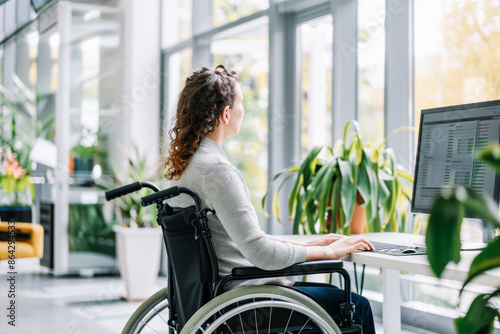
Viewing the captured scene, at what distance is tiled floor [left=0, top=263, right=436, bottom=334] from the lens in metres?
3.60

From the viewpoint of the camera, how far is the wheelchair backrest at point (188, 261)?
162 cm

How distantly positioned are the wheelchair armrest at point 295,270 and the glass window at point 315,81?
2360 millimetres

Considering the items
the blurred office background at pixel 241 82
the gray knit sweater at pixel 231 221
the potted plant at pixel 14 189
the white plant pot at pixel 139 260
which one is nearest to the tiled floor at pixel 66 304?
the blurred office background at pixel 241 82

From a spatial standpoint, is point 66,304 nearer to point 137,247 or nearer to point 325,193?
point 137,247

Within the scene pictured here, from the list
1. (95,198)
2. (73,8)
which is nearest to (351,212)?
(95,198)

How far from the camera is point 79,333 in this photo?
350 centimetres

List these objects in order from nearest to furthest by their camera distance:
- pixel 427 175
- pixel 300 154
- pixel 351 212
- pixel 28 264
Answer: pixel 427 175
pixel 351 212
pixel 300 154
pixel 28 264

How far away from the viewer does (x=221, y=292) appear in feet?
5.33

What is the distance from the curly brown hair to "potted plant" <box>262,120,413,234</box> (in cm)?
89

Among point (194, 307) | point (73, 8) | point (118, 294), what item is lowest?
point (118, 294)

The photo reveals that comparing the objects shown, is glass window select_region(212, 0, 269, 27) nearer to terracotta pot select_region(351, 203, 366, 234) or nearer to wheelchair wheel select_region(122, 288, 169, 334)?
terracotta pot select_region(351, 203, 366, 234)

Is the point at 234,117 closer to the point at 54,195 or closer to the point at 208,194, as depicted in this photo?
the point at 208,194

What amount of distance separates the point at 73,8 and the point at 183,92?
4.18 m

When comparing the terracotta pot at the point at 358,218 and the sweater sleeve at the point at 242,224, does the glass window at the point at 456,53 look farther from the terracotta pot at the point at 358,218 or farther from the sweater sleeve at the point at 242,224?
the sweater sleeve at the point at 242,224
